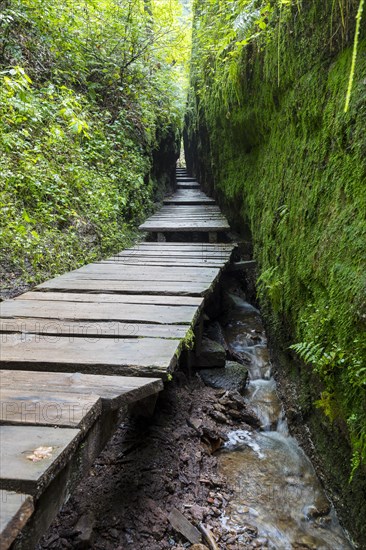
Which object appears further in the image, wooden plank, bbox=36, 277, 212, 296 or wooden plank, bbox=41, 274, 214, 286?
wooden plank, bbox=41, 274, 214, 286

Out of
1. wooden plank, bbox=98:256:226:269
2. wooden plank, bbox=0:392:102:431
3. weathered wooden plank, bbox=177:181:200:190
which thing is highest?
weathered wooden plank, bbox=177:181:200:190

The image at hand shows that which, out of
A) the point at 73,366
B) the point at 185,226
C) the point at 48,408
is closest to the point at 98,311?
the point at 73,366

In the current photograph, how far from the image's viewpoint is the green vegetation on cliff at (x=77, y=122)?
14.5ft

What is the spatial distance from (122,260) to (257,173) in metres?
2.42

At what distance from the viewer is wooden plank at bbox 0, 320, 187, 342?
2457 mm

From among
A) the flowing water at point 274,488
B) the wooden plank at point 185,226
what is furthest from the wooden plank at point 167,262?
the wooden plank at point 185,226

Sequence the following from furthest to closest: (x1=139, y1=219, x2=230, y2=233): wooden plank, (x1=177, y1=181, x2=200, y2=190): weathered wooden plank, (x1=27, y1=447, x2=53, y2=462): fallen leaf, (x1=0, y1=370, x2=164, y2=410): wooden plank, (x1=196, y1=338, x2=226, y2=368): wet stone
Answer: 1. (x1=177, y1=181, x2=200, y2=190): weathered wooden plank
2. (x1=139, y1=219, x2=230, y2=233): wooden plank
3. (x1=196, y1=338, x2=226, y2=368): wet stone
4. (x1=0, y1=370, x2=164, y2=410): wooden plank
5. (x1=27, y1=447, x2=53, y2=462): fallen leaf

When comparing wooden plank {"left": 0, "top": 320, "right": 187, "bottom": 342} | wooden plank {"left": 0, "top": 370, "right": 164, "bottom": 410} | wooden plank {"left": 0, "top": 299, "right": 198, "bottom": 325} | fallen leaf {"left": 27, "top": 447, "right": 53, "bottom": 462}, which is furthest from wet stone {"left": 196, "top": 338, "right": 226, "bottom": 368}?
fallen leaf {"left": 27, "top": 447, "right": 53, "bottom": 462}

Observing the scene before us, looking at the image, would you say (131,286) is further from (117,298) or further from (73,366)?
(73,366)

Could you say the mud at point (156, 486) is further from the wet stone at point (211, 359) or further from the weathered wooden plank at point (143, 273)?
the weathered wooden plank at point (143, 273)

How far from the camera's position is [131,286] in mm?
3762

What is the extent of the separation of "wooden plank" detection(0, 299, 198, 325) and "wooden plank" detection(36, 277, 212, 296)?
1.36 ft

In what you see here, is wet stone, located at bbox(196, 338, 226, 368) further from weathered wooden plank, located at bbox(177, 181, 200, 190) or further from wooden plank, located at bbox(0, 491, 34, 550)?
weathered wooden plank, located at bbox(177, 181, 200, 190)

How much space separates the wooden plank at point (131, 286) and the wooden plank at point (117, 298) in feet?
0.39
